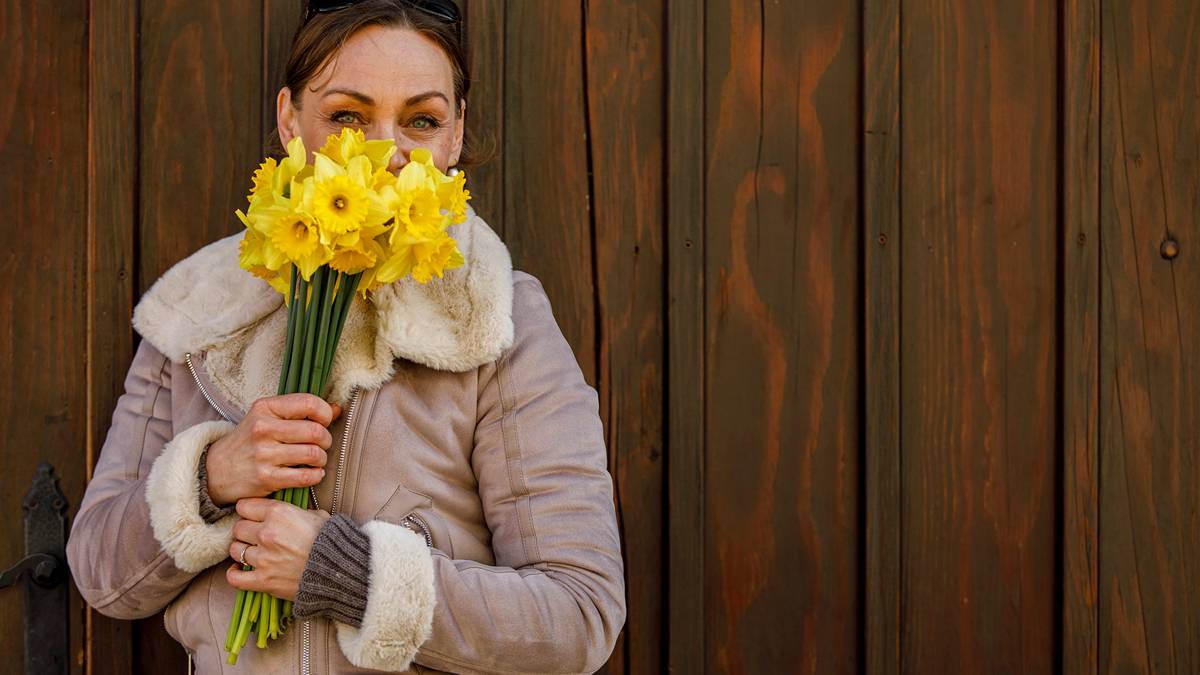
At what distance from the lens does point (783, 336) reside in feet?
7.39

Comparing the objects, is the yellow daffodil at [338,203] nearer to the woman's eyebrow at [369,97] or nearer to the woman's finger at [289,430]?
the woman's finger at [289,430]

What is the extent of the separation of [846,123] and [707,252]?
386mm

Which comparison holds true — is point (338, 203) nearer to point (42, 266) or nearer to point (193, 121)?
point (193, 121)

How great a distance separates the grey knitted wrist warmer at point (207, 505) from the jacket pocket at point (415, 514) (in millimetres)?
228

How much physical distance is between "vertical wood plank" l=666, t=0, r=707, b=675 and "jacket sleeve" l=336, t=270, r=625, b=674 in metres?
0.45

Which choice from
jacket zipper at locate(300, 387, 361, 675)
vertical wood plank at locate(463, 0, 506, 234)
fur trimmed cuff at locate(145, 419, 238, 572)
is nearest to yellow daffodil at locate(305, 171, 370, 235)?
jacket zipper at locate(300, 387, 361, 675)

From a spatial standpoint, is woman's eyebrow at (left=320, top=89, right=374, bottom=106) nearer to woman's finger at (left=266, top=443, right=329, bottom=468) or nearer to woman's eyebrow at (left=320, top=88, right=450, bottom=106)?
woman's eyebrow at (left=320, top=88, right=450, bottom=106)

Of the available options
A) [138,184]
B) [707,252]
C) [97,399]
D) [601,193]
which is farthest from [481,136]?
[97,399]

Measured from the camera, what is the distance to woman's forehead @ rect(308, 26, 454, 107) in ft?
5.94

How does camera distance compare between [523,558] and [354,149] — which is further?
[523,558]

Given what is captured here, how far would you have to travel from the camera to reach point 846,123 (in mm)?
2252

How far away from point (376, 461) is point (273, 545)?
0.21 m
